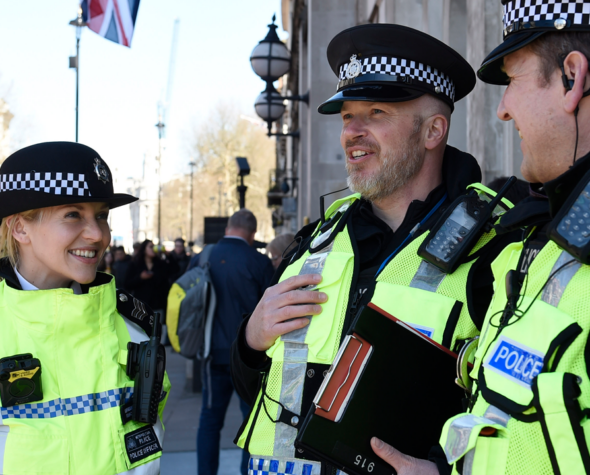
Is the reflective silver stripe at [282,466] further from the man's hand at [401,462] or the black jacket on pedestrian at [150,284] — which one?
the black jacket on pedestrian at [150,284]

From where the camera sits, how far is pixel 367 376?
5.76 feet

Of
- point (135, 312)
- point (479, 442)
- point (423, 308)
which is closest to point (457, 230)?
point (423, 308)

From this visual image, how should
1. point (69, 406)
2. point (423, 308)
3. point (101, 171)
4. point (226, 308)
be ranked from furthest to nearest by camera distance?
point (226, 308), point (101, 171), point (69, 406), point (423, 308)

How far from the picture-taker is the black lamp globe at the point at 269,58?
9625mm

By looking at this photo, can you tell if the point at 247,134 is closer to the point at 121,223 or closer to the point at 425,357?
the point at 121,223

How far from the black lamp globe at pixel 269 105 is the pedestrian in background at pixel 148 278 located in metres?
3.01

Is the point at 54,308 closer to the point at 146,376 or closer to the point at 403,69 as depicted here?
the point at 146,376

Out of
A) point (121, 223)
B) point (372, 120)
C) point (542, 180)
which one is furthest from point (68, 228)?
point (121, 223)

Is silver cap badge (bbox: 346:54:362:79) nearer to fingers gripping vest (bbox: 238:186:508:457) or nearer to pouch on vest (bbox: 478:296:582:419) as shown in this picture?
fingers gripping vest (bbox: 238:186:508:457)

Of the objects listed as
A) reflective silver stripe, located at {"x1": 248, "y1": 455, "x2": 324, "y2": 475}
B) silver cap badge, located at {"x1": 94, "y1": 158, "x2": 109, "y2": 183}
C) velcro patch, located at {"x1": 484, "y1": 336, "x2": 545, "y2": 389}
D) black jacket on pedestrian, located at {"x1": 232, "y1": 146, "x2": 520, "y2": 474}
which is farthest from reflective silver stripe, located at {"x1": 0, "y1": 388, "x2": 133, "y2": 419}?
velcro patch, located at {"x1": 484, "y1": 336, "x2": 545, "y2": 389}

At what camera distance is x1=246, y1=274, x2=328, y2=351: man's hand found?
7.00 feet

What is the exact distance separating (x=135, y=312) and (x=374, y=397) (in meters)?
1.31

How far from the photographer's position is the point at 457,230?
2066 millimetres

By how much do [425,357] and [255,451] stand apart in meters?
0.70
